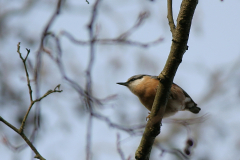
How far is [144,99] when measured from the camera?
409 cm

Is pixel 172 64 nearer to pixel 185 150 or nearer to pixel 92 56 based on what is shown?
pixel 92 56

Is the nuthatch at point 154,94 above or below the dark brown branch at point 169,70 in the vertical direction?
above

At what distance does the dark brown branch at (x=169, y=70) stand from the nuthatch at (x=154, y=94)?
1.21 meters

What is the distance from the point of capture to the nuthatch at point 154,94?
385cm

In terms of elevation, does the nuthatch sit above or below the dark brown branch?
above

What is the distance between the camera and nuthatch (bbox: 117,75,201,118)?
12.6 feet

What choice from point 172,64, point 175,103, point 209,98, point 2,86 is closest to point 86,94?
point 172,64

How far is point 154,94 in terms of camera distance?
13.1 ft

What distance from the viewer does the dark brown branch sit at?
6.96ft

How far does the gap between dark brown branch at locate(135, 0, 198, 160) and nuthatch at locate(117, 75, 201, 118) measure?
1207 mm

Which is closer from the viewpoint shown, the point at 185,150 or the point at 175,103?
the point at 185,150

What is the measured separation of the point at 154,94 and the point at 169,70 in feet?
5.69

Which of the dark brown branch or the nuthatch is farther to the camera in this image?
the nuthatch

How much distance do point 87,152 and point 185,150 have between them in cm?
118
